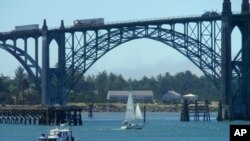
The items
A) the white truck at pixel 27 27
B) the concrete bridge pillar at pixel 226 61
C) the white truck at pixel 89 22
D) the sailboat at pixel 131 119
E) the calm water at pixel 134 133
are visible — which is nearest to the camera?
the calm water at pixel 134 133

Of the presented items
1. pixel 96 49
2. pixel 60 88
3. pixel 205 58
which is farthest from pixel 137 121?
pixel 60 88

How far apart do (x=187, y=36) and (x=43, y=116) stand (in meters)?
22.4

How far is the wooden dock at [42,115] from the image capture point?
114812mm

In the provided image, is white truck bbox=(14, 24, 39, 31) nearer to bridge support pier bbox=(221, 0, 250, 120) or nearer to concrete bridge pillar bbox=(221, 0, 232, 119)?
bridge support pier bbox=(221, 0, 250, 120)

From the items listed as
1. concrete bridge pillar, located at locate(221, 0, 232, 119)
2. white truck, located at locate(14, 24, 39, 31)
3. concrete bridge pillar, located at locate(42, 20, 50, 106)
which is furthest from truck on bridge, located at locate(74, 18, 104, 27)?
concrete bridge pillar, located at locate(221, 0, 232, 119)

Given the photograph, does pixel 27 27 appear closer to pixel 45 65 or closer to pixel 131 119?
pixel 45 65

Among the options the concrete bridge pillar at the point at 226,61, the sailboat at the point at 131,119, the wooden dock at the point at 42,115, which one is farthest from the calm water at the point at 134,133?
the wooden dock at the point at 42,115

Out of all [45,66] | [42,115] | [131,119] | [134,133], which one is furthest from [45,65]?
[134,133]

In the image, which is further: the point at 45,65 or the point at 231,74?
the point at 45,65

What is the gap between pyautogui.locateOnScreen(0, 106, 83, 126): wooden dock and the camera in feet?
377

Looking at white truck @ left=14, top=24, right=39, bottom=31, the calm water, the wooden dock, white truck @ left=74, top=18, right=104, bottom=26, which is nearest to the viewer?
the calm water

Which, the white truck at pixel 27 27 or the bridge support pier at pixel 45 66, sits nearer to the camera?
the bridge support pier at pixel 45 66

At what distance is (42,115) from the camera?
120m

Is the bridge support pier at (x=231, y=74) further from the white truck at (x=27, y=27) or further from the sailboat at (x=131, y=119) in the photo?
the white truck at (x=27, y=27)
